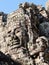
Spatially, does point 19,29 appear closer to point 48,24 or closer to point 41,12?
point 48,24

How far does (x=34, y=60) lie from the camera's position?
189ft

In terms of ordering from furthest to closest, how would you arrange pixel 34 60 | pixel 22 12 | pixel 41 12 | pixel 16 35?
pixel 41 12 < pixel 22 12 < pixel 16 35 < pixel 34 60

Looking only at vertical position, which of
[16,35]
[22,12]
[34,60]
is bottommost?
[34,60]

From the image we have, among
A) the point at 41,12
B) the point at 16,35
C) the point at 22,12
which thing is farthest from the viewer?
the point at 41,12

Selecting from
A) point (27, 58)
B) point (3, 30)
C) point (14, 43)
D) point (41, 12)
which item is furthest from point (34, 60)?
point (41, 12)

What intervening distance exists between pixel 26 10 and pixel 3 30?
6.60 m

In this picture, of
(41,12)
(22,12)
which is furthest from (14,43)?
(41,12)

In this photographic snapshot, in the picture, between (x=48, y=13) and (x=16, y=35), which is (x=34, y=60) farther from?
(x=48, y=13)

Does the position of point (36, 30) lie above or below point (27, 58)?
above

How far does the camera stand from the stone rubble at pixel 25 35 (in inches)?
2286

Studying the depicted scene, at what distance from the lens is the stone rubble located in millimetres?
58062

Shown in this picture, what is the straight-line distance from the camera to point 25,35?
2478 inches

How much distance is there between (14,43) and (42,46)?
5.20 m

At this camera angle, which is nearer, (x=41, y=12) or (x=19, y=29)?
(x=19, y=29)
